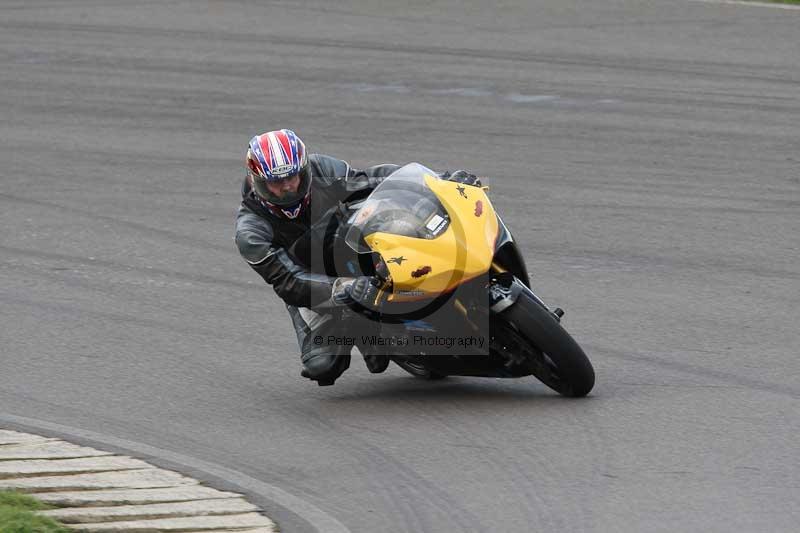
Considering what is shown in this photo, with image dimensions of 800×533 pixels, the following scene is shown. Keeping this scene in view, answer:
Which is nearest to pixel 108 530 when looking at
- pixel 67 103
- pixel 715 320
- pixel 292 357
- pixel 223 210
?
pixel 292 357

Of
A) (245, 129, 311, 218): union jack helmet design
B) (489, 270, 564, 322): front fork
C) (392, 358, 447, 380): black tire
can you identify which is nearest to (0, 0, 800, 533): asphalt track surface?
(392, 358, 447, 380): black tire

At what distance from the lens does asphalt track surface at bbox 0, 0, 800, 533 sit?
21.0 feet

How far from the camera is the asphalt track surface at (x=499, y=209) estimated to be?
6400mm

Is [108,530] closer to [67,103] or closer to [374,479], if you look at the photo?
[374,479]

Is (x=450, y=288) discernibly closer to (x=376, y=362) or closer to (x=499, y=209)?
(x=376, y=362)

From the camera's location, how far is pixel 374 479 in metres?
6.39

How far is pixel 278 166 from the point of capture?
24.1 feet

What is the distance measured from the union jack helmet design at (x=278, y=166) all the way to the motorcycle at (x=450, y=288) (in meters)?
0.31

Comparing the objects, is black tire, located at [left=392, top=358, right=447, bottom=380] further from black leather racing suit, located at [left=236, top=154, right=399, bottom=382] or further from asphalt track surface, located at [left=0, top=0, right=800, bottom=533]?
black leather racing suit, located at [left=236, top=154, right=399, bottom=382]

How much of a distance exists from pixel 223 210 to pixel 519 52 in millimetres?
7342

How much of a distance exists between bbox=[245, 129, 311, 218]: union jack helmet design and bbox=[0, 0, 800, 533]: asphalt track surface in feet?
3.65

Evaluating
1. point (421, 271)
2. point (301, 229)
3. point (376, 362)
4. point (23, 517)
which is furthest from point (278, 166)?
point (23, 517)

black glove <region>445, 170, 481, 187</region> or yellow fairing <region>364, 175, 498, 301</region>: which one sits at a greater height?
black glove <region>445, 170, 481, 187</region>

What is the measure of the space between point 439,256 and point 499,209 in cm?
484
